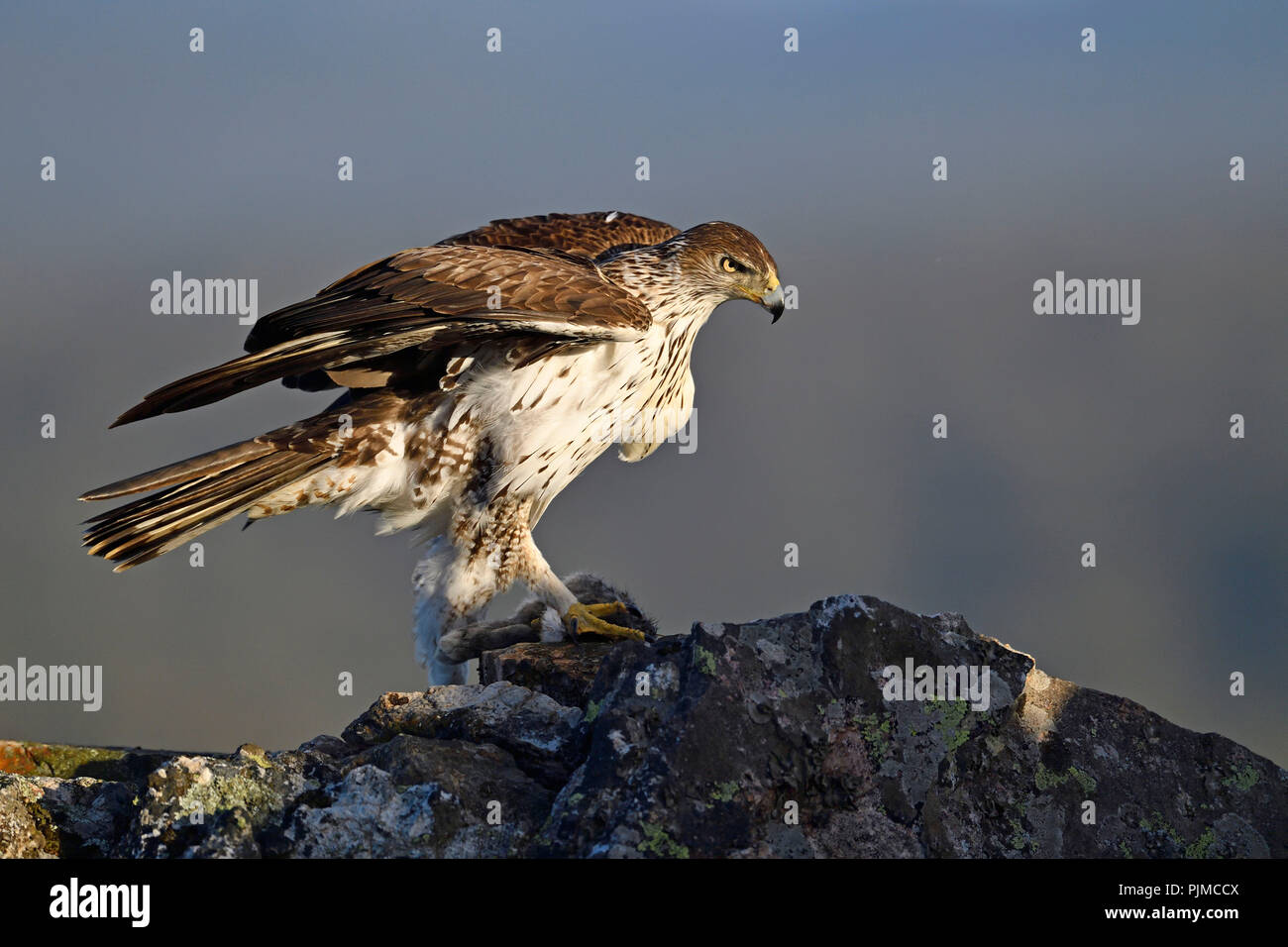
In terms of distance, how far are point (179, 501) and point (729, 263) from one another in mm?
2979

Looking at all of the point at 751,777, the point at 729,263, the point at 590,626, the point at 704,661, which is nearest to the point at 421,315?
the point at 590,626

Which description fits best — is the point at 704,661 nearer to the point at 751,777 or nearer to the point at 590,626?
the point at 751,777

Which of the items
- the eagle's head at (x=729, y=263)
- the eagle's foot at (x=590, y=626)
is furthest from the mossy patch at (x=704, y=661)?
the eagle's head at (x=729, y=263)

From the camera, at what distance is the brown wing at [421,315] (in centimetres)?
481

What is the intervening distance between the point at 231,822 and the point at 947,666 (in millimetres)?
2341

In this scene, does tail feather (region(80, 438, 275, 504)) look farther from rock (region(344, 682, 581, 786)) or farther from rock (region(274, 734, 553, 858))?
rock (region(274, 734, 553, 858))

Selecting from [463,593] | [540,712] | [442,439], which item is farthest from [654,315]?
[540,712]

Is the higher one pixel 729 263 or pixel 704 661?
pixel 729 263

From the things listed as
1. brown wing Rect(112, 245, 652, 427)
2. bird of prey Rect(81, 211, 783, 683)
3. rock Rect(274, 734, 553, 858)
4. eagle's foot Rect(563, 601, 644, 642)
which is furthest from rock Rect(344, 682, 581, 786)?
brown wing Rect(112, 245, 652, 427)

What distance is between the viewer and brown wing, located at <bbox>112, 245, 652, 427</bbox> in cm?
481

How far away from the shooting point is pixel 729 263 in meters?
6.15

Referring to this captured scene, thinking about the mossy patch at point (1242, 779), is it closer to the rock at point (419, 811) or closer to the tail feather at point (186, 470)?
the rock at point (419, 811)
